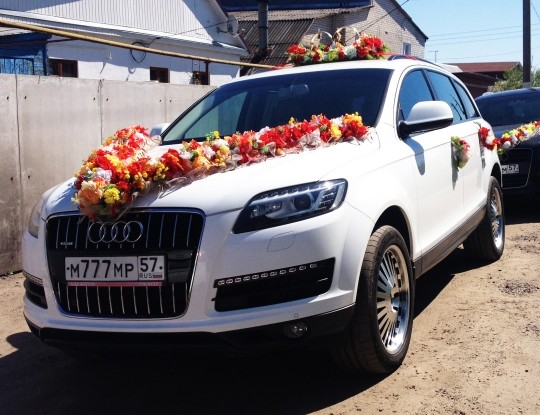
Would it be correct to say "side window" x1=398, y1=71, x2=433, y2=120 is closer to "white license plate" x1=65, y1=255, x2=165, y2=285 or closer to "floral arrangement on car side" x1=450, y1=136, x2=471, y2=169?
"floral arrangement on car side" x1=450, y1=136, x2=471, y2=169

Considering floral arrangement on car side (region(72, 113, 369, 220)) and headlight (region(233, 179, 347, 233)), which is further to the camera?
floral arrangement on car side (region(72, 113, 369, 220))

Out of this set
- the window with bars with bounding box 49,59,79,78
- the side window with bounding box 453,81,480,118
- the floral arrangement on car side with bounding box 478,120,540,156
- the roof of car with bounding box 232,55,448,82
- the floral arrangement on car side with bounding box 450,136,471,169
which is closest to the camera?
the roof of car with bounding box 232,55,448,82

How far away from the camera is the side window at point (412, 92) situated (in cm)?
486

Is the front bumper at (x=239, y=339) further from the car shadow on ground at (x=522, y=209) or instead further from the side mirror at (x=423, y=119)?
the car shadow on ground at (x=522, y=209)

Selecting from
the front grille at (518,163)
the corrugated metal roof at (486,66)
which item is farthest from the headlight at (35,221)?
the corrugated metal roof at (486,66)

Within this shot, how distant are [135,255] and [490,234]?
393 centimetres

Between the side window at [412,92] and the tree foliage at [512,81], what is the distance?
101 feet

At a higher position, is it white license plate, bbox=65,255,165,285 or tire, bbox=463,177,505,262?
white license plate, bbox=65,255,165,285

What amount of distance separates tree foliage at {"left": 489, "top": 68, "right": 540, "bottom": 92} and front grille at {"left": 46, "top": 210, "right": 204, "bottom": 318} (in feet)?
110

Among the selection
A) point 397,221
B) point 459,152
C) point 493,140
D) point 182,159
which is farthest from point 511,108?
point 182,159

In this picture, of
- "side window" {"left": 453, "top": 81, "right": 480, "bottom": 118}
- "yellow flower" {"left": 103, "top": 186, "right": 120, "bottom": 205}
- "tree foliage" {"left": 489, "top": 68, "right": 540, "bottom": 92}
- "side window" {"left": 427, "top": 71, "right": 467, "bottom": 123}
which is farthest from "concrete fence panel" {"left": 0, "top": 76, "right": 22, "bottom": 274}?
"tree foliage" {"left": 489, "top": 68, "right": 540, "bottom": 92}

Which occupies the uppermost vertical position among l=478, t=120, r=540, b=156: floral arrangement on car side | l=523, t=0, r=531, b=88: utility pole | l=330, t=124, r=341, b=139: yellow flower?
l=523, t=0, r=531, b=88: utility pole

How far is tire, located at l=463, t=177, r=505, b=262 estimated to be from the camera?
6.43 metres

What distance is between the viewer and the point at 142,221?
352 centimetres
